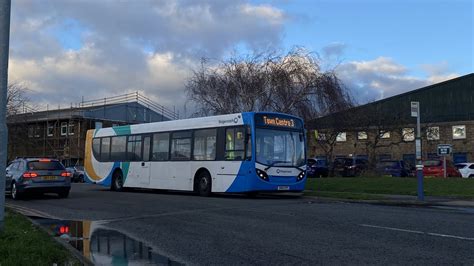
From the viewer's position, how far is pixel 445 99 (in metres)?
52.8

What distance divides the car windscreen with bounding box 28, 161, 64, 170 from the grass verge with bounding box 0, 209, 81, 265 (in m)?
10.6

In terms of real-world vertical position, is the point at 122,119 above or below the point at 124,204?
above

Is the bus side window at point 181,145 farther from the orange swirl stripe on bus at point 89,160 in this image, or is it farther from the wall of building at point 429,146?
the wall of building at point 429,146

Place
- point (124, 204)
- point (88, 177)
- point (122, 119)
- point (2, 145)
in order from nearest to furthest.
A: point (2, 145)
point (124, 204)
point (88, 177)
point (122, 119)

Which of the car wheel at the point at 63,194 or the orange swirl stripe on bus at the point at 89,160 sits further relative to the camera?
the orange swirl stripe on bus at the point at 89,160

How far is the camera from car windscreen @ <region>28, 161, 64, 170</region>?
19.7m

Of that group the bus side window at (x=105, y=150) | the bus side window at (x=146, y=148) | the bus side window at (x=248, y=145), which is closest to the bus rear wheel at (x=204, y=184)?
the bus side window at (x=248, y=145)

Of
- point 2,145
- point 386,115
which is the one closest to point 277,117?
point 2,145

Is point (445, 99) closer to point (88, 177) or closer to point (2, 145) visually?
point (88, 177)

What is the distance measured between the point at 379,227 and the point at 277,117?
30.9ft

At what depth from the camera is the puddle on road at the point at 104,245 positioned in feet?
25.6

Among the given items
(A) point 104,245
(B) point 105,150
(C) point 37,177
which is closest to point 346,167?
(B) point 105,150

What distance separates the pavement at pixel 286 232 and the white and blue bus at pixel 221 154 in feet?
9.90

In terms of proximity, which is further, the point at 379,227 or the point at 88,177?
the point at 88,177
